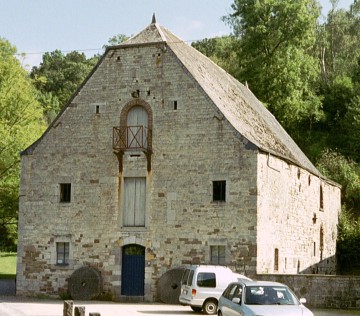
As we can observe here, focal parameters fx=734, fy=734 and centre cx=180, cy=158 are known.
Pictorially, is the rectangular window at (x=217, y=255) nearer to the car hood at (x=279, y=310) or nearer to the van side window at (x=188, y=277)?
the van side window at (x=188, y=277)

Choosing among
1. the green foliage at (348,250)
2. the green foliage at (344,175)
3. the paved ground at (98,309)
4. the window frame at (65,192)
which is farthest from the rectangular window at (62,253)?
the green foliage at (344,175)

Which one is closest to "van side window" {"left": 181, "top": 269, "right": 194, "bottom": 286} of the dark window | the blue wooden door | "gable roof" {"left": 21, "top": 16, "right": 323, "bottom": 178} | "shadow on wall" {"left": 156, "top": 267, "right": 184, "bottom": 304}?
"shadow on wall" {"left": 156, "top": 267, "right": 184, "bottom": 304}

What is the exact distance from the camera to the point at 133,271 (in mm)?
31266

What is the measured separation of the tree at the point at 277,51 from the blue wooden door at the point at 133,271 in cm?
2570

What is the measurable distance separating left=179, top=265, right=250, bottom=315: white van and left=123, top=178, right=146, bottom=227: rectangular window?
21.8 ft

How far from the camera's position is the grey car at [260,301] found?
56.5 feet

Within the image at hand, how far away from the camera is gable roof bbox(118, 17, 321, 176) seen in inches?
1243

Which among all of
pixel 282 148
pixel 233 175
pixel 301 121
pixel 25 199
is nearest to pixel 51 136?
pixel 25 199

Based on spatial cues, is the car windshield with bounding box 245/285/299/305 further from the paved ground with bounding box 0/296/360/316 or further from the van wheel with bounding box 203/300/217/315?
the paved ground with bounding box 0/296/360/316

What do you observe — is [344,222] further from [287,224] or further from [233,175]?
[233,175]

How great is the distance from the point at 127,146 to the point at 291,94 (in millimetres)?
25670

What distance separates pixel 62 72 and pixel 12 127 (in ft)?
166

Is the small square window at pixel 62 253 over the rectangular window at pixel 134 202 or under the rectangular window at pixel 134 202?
under

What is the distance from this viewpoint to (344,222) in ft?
149
